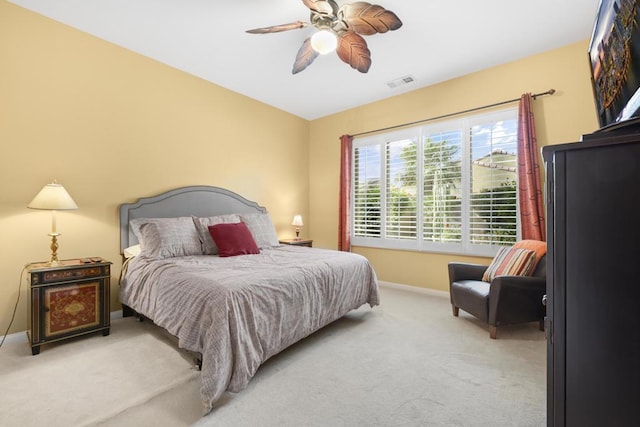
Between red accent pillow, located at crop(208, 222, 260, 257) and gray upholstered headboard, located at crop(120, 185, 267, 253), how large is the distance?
617 millimetres

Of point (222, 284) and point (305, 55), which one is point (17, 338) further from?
point (305, 55)

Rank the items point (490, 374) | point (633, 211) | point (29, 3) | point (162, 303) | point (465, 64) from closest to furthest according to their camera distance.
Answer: point (633, 211), point (490, 374), point (162, 303), point (29, 3), point (465, 64)

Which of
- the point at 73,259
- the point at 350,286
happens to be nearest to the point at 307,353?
the point at 350,286

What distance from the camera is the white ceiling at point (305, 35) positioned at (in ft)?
8.11

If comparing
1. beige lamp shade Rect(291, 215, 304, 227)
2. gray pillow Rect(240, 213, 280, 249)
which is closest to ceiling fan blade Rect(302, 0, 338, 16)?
gray pillow Rect(240, 213, 280, 249)

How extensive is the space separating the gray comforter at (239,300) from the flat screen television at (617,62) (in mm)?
1918

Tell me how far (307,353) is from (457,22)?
3.23 meters

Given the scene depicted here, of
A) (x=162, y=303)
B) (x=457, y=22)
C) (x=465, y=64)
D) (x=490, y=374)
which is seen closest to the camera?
(x=490, y=374)

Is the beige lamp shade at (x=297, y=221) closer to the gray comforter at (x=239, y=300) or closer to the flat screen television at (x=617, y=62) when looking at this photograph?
the gray comforter at (x=239, y=300)

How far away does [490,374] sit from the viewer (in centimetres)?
199

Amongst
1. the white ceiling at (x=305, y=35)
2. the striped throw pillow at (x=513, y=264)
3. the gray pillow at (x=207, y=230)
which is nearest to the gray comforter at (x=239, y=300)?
the gray pillow at (x=207, y=230)

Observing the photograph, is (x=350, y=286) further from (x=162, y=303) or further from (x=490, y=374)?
(x=162, y=303)

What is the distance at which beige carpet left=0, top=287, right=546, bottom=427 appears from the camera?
1.57 m

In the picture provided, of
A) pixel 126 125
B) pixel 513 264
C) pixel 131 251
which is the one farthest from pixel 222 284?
pixel 513 264
